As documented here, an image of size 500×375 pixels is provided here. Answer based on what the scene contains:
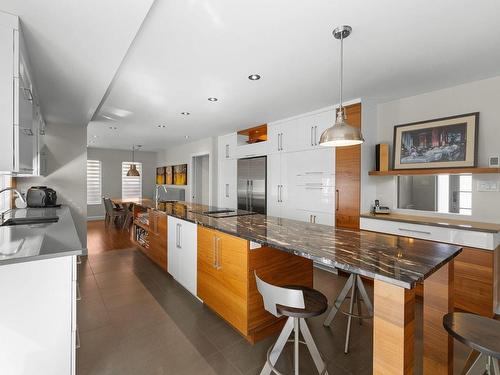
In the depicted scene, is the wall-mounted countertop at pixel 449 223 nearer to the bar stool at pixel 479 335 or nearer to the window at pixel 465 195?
the window at pixel 465 195

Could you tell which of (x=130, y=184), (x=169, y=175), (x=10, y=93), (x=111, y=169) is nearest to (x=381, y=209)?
(x=10, y=93)

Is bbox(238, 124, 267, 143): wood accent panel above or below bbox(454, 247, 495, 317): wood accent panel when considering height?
above

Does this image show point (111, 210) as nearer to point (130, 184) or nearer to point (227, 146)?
point (130, 184)

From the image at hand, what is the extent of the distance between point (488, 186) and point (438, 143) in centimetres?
69

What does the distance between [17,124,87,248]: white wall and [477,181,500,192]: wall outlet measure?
5.64m

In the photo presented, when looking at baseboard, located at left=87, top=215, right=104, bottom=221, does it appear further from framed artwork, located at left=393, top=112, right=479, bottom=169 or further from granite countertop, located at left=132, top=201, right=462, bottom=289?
framed artwork, located at left=393, top=112, right=479, bottom=169

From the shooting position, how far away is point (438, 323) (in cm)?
146

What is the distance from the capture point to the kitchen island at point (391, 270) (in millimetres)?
1090

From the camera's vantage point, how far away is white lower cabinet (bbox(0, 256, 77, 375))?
1.32 m

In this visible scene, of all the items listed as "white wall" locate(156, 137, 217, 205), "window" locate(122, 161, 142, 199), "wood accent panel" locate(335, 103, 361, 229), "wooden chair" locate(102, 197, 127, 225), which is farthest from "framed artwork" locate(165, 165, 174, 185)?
"wood accent panel" locate(335, 103, 361, 229)

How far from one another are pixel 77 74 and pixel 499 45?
369 centimetres

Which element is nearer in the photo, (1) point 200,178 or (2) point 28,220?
(2) point 28,220

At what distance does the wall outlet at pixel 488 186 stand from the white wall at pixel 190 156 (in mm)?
4758

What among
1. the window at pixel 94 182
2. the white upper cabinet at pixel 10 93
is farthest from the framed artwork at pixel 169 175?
the white upper cabinet at pixel 10 93
